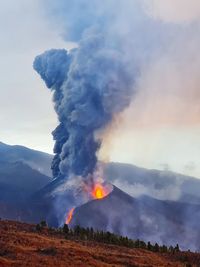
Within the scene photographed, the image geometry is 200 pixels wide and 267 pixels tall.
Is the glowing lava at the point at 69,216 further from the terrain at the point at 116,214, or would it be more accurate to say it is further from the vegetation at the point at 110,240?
the vegetation at the point at 110,240

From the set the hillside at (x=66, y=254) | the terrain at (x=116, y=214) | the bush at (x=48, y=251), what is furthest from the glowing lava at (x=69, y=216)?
the bush at (x=48, y=251)

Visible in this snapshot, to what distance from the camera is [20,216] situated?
479 feet

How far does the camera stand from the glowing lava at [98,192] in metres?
161

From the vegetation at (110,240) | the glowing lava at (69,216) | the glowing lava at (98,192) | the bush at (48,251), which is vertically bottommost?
the bush at (48,251)

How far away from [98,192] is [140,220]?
1909 centimetres

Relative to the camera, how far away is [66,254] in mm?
43875

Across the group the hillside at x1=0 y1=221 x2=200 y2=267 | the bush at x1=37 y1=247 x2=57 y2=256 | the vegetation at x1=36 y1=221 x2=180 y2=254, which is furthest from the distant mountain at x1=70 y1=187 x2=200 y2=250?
the bush at x1=37 y1=247 x2=57 y2=256

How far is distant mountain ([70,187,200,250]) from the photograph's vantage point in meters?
134

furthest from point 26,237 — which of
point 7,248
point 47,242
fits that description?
point 7,248

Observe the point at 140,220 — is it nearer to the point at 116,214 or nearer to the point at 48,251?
the point at 116,214

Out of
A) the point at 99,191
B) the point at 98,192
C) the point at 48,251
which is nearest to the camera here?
the point at 48,251

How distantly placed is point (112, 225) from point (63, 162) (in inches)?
1107

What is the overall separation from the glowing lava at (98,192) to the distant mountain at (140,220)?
93.1 inches

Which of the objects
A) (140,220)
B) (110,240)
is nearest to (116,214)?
(140,220)
